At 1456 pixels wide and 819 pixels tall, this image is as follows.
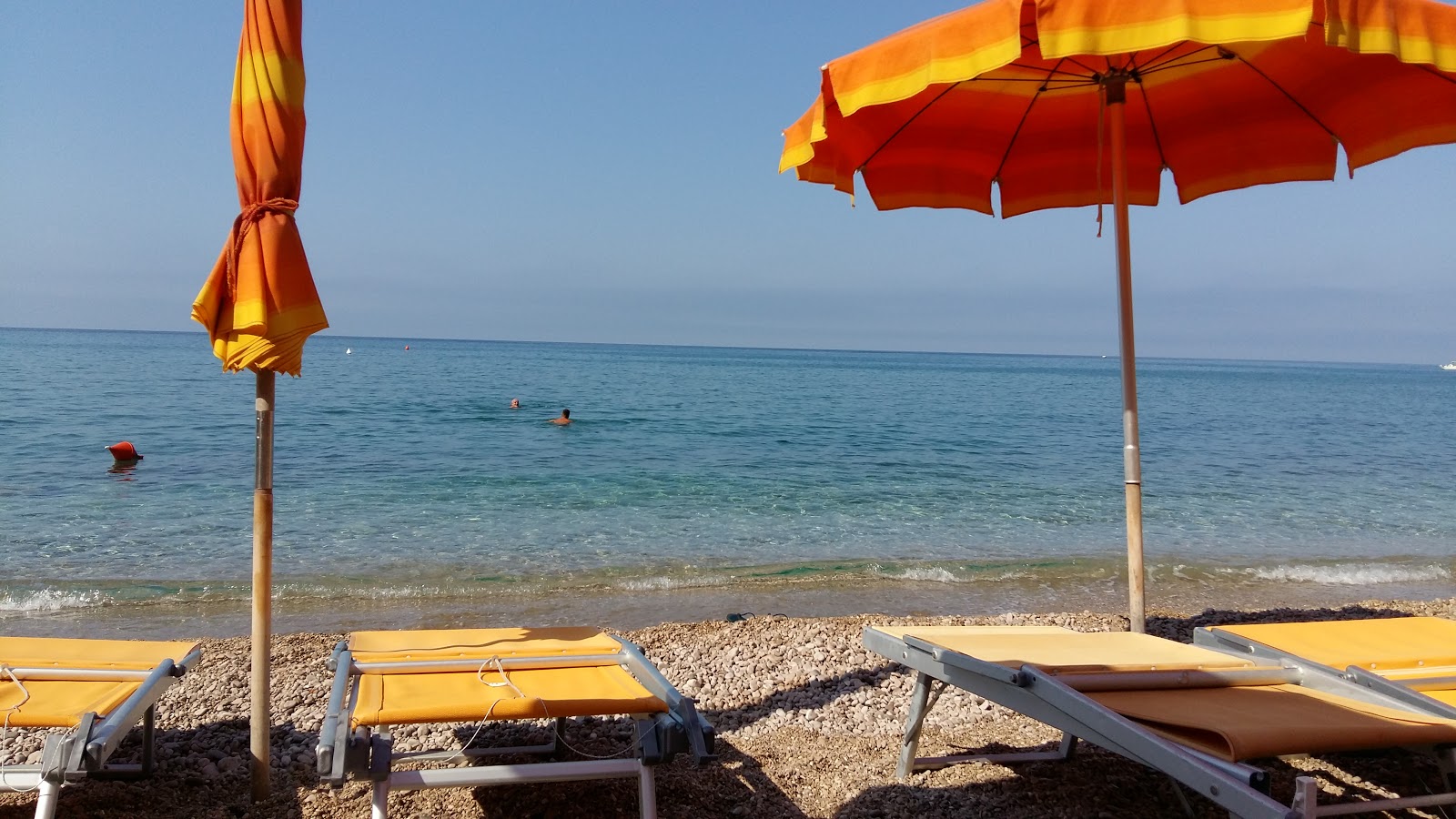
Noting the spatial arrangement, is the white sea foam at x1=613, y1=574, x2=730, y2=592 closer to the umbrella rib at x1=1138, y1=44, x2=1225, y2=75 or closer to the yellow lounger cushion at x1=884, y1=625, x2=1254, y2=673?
the yellow lounger cushion at x1=884, y1=625, x2=1254, y2=673

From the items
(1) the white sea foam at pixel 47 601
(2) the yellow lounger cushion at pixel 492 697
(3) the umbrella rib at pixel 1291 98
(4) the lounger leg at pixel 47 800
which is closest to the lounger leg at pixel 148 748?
(4) the lounger leg at pixel 47 800

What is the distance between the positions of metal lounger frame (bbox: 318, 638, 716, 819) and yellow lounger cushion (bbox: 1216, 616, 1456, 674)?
225 centimetres

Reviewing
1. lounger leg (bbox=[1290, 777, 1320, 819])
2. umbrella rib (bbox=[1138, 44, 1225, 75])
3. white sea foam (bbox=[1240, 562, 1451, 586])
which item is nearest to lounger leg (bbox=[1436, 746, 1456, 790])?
lounger leg (bbox=[1290, 777, 1320, 819])

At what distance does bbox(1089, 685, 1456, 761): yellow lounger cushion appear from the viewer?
224cm

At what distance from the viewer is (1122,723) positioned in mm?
2398

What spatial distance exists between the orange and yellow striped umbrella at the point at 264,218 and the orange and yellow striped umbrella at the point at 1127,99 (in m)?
1.86

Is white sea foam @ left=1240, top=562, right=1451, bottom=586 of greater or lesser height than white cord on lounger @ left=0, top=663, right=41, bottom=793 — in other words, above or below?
below

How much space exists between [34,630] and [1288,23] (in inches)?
334

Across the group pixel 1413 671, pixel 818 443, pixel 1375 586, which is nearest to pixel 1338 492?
pixel 1375 586

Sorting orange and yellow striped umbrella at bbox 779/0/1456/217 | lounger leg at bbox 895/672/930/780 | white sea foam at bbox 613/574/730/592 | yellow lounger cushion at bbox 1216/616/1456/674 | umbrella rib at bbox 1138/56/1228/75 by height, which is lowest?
white sea foam at bbox 613/574/730/592

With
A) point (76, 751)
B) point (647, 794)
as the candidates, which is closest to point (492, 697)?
point (647, 794)

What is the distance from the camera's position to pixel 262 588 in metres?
3.00

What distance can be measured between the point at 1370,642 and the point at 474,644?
11.2 feet

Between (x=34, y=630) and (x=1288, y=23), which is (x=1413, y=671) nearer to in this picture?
(x=1288, y=23)
